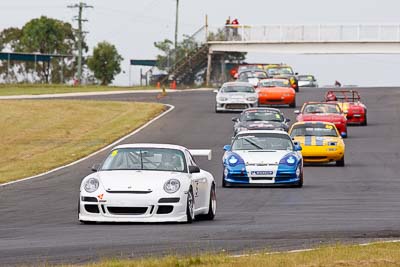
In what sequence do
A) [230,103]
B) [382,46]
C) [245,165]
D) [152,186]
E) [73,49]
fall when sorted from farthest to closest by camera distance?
[73,49], [382,46], [230,103], [245,165], [152,186]

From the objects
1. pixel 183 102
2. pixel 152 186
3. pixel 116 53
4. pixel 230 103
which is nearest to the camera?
pixel 152 186

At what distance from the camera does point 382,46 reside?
85.4m

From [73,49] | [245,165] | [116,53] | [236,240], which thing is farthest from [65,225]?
[73,49]

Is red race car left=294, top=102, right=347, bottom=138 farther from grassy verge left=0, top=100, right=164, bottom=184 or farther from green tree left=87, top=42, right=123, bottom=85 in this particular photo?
green tree left=87, top=42, right=123, bottom=85

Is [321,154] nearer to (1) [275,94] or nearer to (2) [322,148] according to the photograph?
(2) [322,148]

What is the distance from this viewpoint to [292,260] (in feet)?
41.1

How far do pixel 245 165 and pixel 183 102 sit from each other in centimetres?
4003

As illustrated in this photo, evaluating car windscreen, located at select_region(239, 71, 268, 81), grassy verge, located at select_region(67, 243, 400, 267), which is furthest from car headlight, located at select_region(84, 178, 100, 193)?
car windscreen, located at select_region(239, 71, 268, 81)

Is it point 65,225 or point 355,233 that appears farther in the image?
point 65,225

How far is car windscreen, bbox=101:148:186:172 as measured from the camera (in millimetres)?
18547

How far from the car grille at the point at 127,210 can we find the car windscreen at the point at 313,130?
18.6 meters

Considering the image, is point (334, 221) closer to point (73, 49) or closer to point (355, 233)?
point (355, 233)

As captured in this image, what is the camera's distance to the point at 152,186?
697 inches

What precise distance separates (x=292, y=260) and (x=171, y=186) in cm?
552
